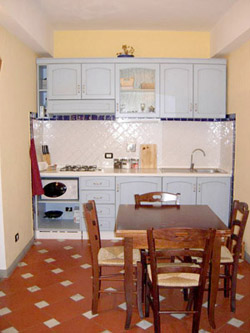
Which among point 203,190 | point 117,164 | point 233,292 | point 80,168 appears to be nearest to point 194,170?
point 203,190

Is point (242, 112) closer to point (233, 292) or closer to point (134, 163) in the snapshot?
point (134, 163)

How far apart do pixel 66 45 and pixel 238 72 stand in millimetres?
2286

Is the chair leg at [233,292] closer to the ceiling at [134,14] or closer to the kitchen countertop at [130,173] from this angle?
the kitchen countertop at [130,173]

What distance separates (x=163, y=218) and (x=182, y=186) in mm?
1694

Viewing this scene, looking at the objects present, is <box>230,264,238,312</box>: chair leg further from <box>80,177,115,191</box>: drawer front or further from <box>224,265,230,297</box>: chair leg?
<box>80,177,115,191</box>: drawer front

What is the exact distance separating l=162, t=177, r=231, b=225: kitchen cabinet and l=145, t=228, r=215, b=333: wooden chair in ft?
6.51

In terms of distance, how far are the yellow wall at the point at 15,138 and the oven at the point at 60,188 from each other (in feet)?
0.83

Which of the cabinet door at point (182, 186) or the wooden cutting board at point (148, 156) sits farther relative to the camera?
the wooden cutting board at point (148, 156)

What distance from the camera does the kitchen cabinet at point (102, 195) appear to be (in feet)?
14.3

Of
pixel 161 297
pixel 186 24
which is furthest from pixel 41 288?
pixel 186 24

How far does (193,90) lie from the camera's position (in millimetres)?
4445

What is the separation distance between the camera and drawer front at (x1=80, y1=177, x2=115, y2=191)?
4344 millimetres

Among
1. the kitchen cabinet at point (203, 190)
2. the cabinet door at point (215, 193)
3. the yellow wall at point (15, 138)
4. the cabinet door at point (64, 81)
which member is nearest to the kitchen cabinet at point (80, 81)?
the cabinet door at point (64, 81)

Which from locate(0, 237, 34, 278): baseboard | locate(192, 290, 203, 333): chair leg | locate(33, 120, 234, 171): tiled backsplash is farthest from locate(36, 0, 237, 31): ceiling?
locate(192, 290, 203, 333): chair leg
